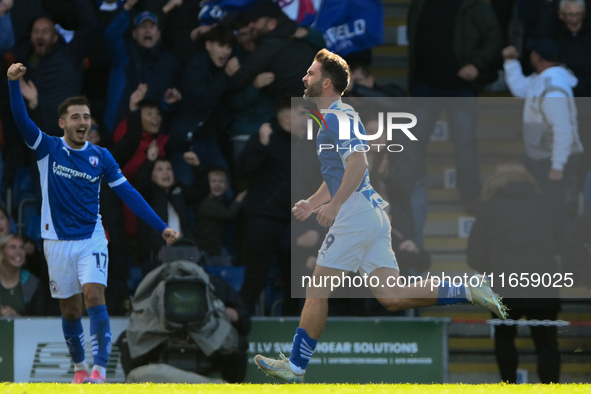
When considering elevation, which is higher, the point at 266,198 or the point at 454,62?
the point at 454,62

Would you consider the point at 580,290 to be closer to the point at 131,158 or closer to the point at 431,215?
the point at 431,215

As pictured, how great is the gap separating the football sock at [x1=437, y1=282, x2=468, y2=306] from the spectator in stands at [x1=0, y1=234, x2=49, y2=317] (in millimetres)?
3901

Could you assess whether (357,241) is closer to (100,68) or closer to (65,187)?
(65,187)

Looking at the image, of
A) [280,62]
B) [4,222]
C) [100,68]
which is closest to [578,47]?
[280,62]

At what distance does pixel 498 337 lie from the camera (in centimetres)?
742

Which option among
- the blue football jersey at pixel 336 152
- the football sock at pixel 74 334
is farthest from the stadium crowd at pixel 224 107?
the blue football jersey at pixel 336 152

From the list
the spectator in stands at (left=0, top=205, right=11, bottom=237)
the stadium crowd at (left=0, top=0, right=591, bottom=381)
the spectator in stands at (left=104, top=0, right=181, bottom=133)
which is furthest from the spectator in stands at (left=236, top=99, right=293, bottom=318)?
the spectator in stands at (left=0, top=205, right=11, bottom=237)

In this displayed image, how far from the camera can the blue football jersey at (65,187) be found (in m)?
6.67

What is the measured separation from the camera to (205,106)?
8.51 meters

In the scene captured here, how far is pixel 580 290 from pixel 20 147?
5.61 meters

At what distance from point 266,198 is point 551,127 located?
2.68 metres

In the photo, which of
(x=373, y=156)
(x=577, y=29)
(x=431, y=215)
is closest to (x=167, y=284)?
(x=373, y=156)

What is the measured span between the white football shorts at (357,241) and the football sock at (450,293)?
0.35 metres
